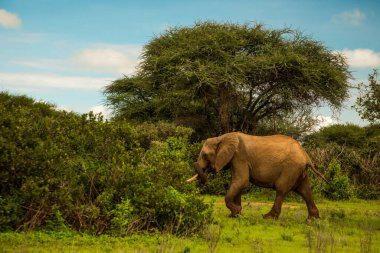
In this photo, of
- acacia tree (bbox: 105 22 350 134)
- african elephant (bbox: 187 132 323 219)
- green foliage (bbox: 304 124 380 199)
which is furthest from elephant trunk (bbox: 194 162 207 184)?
acacia tree (bbox: 105 22 350 134)

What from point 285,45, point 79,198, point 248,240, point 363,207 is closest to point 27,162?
point 79,198

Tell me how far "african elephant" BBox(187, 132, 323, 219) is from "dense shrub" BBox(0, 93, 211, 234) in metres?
2.59

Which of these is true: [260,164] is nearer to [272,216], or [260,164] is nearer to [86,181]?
[272,216]

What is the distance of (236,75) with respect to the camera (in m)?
31.1

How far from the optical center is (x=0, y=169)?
1077 centimetres

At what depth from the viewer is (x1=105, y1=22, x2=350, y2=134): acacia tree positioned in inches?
1236

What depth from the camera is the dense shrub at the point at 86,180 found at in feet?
35.7

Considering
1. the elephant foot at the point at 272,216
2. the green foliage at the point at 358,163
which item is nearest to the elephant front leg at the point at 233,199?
the elephant foot at the point at 272,216

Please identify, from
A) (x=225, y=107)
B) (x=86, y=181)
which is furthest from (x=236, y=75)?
(x=86, y=181)

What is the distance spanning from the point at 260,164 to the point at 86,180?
5.38 meters

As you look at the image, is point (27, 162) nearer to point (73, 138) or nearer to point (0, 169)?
point (0, 169)

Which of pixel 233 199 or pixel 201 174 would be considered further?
pixel 201 174

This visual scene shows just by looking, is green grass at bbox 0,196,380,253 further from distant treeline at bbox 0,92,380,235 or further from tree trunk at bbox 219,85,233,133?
tree trunk at bbox 219,85,233,133

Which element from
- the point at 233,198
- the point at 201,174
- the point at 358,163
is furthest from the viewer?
the point at 358,163
